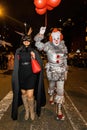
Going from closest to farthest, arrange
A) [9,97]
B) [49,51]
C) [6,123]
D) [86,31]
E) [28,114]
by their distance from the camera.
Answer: [6,123]
[28,114]
[49,51]
[9,97]
[86,31]

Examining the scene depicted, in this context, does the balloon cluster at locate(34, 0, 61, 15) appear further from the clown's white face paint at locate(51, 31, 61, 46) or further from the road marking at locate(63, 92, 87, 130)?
the road marking at locate(63, 92, 87, 130)

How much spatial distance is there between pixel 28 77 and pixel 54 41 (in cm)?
135

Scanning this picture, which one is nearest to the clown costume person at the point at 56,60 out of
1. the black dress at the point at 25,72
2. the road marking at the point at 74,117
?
the road marking at the point at 74,117

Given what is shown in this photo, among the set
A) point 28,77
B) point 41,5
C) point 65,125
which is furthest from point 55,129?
point 41,5

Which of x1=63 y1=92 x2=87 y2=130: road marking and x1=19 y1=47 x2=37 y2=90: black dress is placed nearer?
x1=63 y1=92 x2=87 y2=130: road marking

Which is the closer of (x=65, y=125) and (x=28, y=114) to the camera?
(x=65, y=125)

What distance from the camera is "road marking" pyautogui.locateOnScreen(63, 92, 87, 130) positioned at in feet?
18.8

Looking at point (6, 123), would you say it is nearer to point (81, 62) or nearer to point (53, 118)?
point (53, 118)

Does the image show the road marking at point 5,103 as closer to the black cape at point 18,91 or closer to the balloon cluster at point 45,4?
the black cape at point 18,91

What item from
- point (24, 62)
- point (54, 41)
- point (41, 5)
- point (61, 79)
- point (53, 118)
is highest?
point (41, 5)

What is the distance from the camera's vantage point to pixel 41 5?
10.1m

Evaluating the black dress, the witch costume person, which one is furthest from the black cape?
the black dress

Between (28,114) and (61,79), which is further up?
(61,79)

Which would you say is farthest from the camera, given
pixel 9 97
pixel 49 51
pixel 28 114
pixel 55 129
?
pixel 9 97
